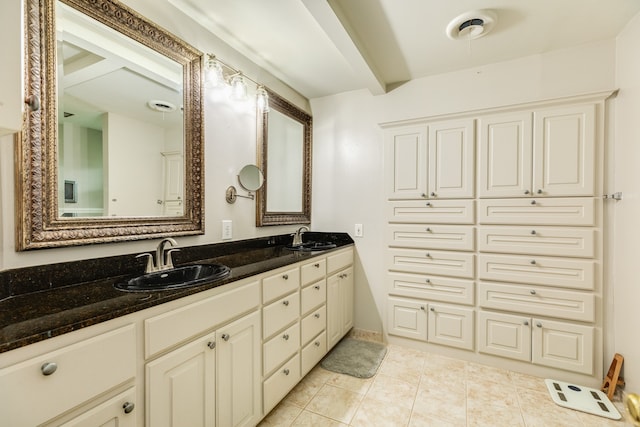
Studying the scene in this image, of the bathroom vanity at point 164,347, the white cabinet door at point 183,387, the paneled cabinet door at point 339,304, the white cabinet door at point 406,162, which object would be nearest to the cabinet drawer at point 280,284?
the bathroom vanity at point 164,347

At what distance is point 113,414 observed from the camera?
87cm

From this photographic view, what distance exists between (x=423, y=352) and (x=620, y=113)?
2184mm

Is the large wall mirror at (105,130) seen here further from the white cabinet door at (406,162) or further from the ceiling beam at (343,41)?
the white cabinet door at (406,162)

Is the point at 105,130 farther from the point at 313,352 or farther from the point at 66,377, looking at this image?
the point at 313,352

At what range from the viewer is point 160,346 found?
1.01 meters

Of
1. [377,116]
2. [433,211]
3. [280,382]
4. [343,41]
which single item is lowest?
[280,382]

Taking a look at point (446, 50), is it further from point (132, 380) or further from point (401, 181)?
point (132, 380)

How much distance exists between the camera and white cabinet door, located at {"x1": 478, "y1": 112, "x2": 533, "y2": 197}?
2055mm

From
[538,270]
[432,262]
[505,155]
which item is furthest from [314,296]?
[505,155]

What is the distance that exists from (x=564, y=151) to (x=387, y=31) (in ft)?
4.83

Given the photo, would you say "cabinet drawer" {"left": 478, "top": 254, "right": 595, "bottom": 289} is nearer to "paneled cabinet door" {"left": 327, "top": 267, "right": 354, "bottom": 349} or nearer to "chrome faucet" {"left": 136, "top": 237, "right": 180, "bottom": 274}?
"paneled cabinet door" {"left": 327, "top": 267, "right": 354, "bottom": 349}

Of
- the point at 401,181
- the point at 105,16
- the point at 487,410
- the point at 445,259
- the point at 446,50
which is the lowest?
the point at 487,410

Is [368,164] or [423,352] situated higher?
[368,164]

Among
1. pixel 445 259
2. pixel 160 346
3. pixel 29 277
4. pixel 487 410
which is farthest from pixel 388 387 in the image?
pixel 29 277
